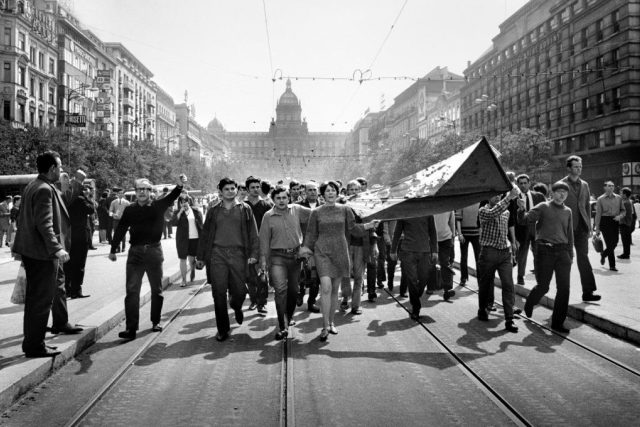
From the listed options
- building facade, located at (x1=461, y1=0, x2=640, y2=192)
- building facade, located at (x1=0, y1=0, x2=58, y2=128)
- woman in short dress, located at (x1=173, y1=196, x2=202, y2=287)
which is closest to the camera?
woman in short dress, located at (x1=173, y1=196, x2=202, y2=287)

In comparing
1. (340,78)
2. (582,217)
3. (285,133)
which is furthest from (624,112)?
(285,133)

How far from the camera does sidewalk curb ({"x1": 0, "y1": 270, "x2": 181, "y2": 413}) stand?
4.60 metres

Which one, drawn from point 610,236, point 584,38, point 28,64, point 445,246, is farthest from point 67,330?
point 28,64

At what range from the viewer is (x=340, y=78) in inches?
763

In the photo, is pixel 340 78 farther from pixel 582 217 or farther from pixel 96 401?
pixel 96 401

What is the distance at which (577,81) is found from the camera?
1932 inches

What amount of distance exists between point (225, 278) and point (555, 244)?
395cm

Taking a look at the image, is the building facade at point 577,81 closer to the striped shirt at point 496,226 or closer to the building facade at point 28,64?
the striped shirt at point 496,226

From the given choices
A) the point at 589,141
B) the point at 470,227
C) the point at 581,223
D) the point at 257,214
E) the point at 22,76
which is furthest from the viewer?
the point at 22,76

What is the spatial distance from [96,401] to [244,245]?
275 cm

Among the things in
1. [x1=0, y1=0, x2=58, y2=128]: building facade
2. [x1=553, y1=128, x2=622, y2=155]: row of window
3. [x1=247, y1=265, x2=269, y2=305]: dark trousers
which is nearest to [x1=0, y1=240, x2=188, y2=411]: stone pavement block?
[x1=247, y1=265, x2=269, y2=305]: dark trousers

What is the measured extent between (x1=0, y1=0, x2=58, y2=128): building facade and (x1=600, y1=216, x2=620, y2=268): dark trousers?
42.5 meters

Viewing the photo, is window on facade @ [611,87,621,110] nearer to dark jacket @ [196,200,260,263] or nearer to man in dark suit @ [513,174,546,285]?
man in dark suit @ [513,174,546,285]

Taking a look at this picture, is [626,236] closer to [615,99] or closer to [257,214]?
[257,214]
